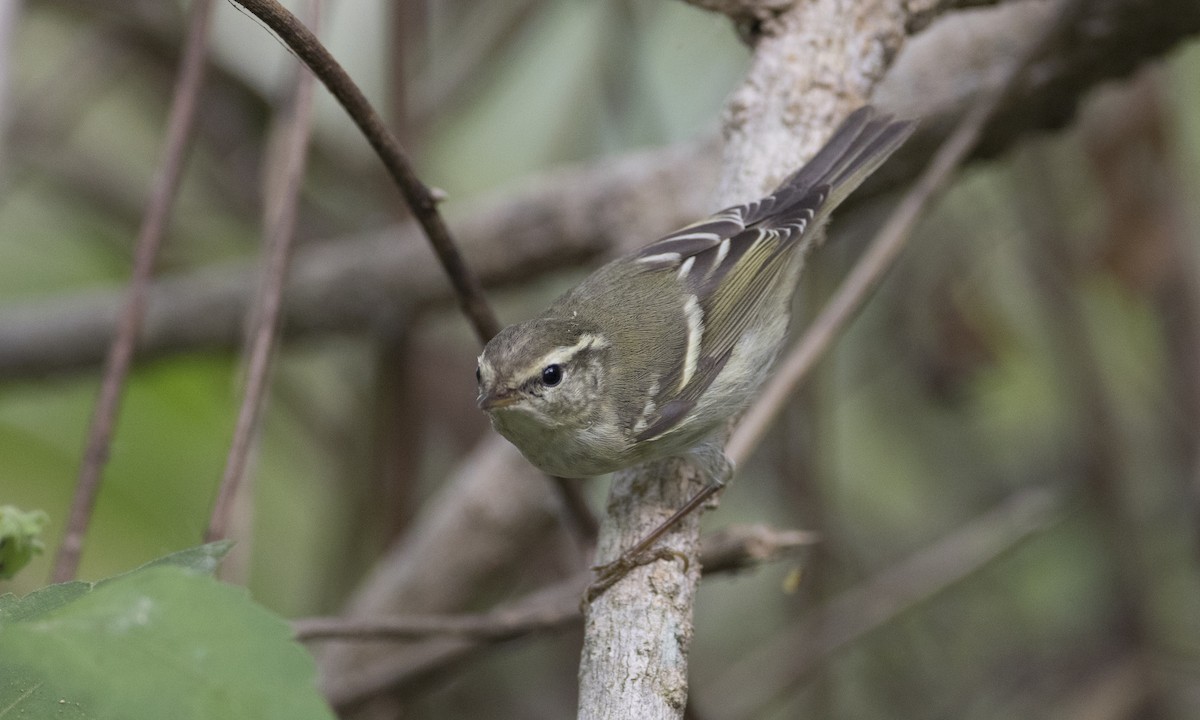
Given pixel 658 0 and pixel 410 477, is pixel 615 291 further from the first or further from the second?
pixel 658 0

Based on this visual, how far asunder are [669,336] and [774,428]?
214 centimetres

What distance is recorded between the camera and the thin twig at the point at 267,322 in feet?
7.60

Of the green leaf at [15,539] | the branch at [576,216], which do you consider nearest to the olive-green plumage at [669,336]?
the branch at [576,216]

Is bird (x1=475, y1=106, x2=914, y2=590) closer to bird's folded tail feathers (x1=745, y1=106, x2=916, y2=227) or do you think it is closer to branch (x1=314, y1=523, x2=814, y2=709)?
bird's folded tail feathers (x1=745, y1=106, x2=916, y2=227)

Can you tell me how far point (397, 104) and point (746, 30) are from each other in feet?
6.09

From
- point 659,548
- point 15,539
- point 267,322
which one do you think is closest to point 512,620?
point 659,548

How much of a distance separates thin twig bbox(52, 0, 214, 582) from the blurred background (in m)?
1.18

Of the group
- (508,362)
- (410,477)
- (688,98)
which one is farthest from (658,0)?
(508,362)

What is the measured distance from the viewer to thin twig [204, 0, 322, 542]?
7.60ft

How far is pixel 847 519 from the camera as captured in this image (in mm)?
5484

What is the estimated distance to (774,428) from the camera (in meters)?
4.91

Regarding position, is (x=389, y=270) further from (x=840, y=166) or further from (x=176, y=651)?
(x=176, y=651)

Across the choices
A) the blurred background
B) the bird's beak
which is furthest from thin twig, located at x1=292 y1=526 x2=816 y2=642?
the blurred background

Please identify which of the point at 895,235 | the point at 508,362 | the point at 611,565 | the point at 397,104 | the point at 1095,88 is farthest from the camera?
the point at 397,104
